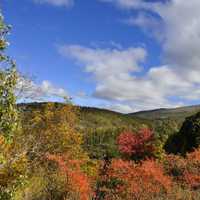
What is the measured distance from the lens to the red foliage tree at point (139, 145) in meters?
70.5

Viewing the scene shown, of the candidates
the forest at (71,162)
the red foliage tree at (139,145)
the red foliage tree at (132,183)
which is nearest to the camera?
the forest at (71,162)

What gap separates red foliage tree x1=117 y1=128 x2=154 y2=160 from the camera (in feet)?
231

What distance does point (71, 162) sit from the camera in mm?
44750

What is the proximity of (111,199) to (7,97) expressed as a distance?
18225 millimetres

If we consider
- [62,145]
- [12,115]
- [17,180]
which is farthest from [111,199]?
[62,145]

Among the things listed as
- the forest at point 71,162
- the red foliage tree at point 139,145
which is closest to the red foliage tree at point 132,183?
the forest at point 71,162

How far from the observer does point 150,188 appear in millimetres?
31641

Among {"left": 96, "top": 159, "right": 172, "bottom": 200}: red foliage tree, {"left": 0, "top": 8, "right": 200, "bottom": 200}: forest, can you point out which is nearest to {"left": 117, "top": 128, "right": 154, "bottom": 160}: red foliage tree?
{"left": 0, "top": 8, "right": 200, "bottom": 200}: forest

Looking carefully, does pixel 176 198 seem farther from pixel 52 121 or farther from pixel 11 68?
pixel 52 121

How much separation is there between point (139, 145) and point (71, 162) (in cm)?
2851

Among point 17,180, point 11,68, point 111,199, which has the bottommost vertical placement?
point 111,199

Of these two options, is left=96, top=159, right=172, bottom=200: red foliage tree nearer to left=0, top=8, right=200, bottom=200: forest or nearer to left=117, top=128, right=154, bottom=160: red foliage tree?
left=0, top=8, right=200, bottom=200: forest

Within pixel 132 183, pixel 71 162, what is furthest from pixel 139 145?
pixel 132 183

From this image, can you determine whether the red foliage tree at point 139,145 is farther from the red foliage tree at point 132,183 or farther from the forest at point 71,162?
the red foliage tree at point 132,183
